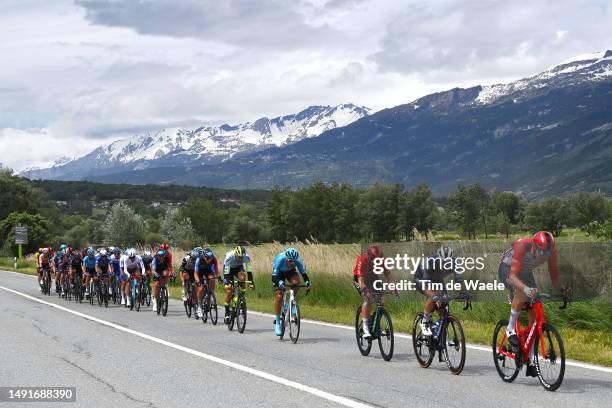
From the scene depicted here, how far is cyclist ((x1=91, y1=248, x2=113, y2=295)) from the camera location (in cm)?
2572

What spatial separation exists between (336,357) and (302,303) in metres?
10.4

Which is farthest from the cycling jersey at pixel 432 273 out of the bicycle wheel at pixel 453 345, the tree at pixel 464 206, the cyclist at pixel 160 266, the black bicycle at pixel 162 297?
the tree at pixel 464 206

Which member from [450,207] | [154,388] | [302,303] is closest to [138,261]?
[302,303]

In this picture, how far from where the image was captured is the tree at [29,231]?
96750 mm

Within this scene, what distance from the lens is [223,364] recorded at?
1194 centimetres

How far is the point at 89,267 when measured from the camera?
2675cm

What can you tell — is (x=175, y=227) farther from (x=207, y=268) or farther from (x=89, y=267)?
(x=207, y=268)

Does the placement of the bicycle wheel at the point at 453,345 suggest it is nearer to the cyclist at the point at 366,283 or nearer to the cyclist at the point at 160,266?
the cyclist at the point at 366,283

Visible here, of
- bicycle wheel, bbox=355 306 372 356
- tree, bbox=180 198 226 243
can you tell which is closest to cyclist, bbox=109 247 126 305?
bicycle wheel, bbox=355 306 372 356

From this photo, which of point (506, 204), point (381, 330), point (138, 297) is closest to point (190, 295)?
point (138, 297)

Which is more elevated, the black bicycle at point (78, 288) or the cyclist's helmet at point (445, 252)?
the cyclist's helmet at point (445, 252)

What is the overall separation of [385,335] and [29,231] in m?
92.4

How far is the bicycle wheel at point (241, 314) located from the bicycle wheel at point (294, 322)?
203 cm

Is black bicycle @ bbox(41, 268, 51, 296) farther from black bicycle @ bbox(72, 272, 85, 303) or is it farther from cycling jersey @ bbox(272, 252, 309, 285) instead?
cycling jersey @ bbox(272, 252, 309, 285)
